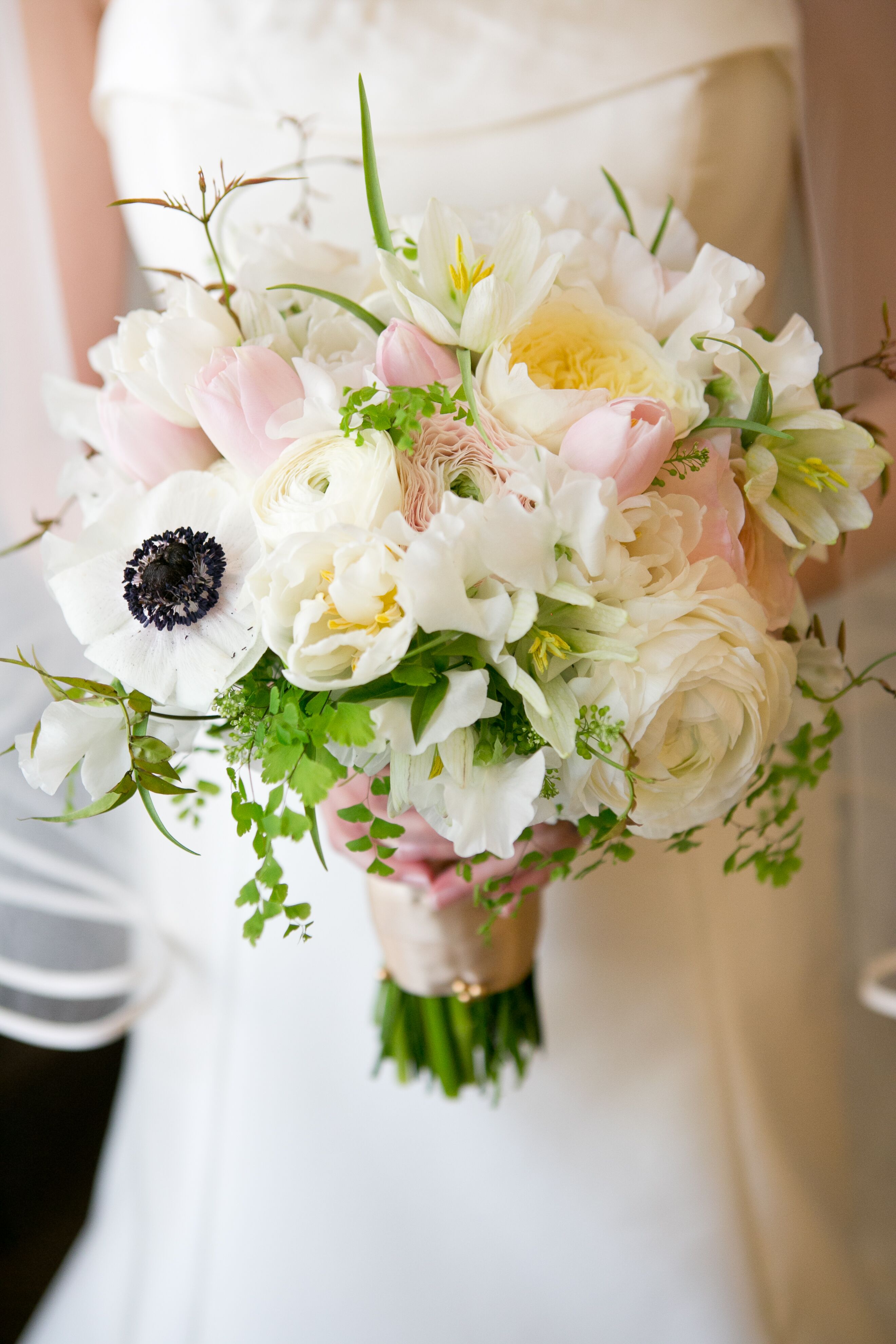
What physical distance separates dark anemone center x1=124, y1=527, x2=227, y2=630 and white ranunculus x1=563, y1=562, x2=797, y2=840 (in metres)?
0.20

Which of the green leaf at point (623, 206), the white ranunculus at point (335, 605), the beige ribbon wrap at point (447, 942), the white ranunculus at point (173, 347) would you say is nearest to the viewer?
the white ranunculus at point (335, 605)

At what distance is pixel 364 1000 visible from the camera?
100 centimetres

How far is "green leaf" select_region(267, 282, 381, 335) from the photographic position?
0.56 meters

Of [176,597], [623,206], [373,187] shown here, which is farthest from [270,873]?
[623,206]

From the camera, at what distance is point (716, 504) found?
0.55m

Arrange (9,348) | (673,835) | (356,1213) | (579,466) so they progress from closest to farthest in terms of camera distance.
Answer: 1. (579,466)
2. (673,835)
3. (9,348)
4. (356,1213)

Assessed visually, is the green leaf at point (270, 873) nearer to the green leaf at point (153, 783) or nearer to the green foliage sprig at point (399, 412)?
the green leaf at point (153, 783)

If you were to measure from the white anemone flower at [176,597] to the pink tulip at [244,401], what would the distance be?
0.08ft

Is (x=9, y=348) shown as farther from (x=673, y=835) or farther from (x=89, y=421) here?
(x=673, y=835)

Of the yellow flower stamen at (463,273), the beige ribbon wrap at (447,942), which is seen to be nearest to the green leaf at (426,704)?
the yellow flower stamen at (463,273)

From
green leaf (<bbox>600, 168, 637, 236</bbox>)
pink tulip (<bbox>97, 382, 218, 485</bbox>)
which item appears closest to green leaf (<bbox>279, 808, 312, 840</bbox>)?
pink tulip (<bbox>97, 382, 218, 485</bbox>)

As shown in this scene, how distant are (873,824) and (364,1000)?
530 mm

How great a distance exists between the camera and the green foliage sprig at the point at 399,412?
48cm

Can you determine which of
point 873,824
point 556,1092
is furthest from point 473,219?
point 556,1092
